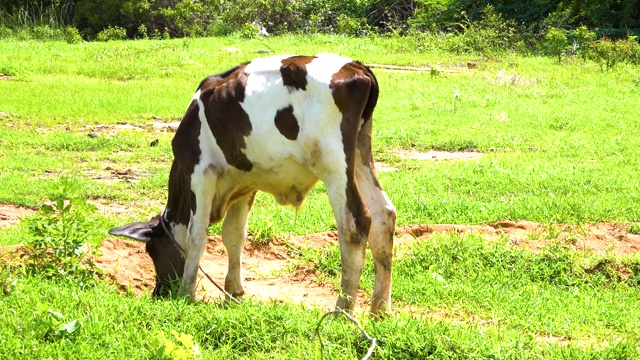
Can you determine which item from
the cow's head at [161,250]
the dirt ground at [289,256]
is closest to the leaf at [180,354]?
the cow's head at [161,250]

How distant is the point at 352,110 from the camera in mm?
5902

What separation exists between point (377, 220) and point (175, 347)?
1.88 metres

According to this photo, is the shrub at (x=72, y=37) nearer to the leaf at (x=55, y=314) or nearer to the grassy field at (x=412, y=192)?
the grassy field at (x=412, y=192)

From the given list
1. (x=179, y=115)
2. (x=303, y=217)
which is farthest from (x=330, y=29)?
(x=303, y=217)

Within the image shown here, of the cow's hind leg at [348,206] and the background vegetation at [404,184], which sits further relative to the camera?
the cow's hind leg at [348,206]

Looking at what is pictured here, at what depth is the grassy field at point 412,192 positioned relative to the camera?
5094 mm

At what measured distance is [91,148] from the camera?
1209 centimetres

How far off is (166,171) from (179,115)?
3341mm

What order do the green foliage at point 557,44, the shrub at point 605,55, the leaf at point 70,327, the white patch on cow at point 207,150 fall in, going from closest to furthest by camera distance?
the leaf at point 70,327 < the white patch on cow at point 207,150 < the shrub at point 605,55 < the green foliage at point 557,44

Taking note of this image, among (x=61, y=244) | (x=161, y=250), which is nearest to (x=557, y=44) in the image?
(x=161, y=250)

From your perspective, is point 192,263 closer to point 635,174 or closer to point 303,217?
point 303,217

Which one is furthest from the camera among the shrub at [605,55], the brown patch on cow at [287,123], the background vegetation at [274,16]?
the background vegetation at [274,16]

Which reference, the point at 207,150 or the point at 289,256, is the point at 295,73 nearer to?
the point at 207,150

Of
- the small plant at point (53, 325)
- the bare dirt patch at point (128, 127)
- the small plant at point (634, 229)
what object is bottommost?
the bare dirt patch at point (128, 127)
